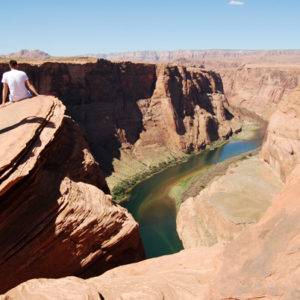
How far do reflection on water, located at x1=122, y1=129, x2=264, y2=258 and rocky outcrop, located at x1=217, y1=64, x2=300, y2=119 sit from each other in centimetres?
4643

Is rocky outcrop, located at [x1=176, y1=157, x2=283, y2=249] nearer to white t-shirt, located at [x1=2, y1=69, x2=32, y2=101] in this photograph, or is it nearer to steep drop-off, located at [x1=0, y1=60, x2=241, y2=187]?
steep drop-off, located at [x1=0, y1=60, x2=241, y2=187]

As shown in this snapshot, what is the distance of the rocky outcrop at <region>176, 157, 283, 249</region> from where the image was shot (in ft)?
92.0

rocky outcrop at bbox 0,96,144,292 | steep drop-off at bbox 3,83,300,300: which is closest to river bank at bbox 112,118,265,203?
rocky outcrop at bbox 0,96,144,292

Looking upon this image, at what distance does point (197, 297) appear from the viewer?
6.77 m

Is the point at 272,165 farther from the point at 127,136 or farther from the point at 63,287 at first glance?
the point at 63,287

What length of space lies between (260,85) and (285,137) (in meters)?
81.3

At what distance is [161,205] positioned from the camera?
3934cm

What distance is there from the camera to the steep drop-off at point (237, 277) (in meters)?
5.89

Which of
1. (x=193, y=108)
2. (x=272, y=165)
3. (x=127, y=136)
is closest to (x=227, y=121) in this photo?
(x=193, y=108)

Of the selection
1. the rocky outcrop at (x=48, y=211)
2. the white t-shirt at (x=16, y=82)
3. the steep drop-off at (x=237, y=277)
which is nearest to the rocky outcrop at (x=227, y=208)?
the rocky outcrop at (x=48, y=211)

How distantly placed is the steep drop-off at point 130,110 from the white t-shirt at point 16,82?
35.3 metres

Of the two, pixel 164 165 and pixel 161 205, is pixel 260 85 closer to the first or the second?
pixel 164 165

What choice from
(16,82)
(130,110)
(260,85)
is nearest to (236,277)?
(16,82)

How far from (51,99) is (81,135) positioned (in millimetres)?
2076
